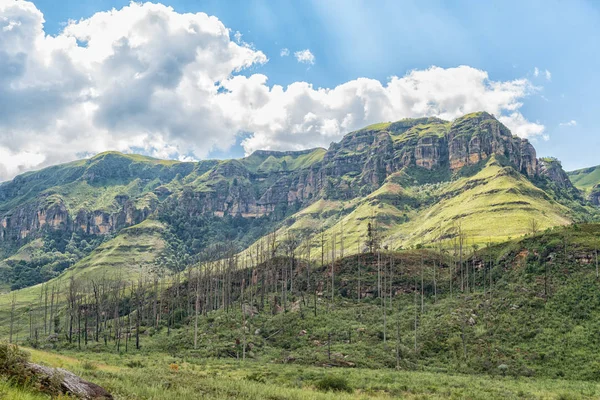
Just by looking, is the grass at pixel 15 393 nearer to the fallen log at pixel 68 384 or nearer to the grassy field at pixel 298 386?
the fallen log at pixel 68 384

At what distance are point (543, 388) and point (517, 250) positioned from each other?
2169 inches

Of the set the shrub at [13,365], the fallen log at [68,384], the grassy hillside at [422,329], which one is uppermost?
the shrub at [13,365]

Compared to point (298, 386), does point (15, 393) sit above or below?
above

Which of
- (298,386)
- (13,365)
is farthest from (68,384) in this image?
(298,386)

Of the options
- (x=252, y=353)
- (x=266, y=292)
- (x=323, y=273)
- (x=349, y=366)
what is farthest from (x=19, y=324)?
(x=349, y=366)

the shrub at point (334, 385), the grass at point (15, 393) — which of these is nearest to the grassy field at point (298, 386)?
the shrub at point (334, 385)

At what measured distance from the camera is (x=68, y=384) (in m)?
12.8

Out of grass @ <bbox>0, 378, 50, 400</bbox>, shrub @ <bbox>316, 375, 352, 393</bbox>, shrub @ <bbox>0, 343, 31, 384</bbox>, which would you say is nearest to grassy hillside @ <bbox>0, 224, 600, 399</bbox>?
shrub @ <bbox>316, 375, 352, 393</bbox>

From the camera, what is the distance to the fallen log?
1254cm

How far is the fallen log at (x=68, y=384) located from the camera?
41.1 ft

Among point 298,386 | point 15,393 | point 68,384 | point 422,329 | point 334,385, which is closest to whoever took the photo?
point 15,393

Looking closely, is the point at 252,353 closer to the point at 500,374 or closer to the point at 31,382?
the point at 500,374

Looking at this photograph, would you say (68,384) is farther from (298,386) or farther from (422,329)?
(422,329)

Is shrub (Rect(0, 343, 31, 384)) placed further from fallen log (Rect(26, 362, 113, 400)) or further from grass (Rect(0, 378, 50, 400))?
grass (Rect(0, 378, 50, 400))
